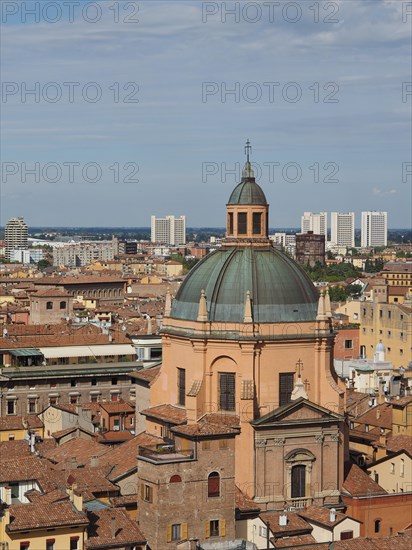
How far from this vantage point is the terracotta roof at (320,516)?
133ft

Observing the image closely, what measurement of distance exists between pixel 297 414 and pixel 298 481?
192 centimetres

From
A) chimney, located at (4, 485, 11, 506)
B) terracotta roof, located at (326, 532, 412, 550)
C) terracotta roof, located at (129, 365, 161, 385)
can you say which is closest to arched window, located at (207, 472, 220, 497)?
terracotta roof, located at (326, 532, 412, 550)

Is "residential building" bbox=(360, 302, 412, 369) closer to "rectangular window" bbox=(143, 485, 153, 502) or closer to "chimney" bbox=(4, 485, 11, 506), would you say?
"chimney" bbox=(4, 485, 11, 506)

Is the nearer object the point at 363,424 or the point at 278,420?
the point at 278,420

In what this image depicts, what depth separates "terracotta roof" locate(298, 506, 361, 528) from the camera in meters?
40.6

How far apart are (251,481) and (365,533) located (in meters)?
3.53

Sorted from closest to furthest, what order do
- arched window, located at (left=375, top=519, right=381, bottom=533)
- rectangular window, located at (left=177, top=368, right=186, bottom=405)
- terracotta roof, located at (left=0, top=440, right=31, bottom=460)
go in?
arched window, located at (left=375, top=519, right=381, bottom=533) < rectangular window, located at (left=177, top=368, right=186, bottom=405) < terracotta roof, located at (left=0, top=440, right=31, bottom=460)

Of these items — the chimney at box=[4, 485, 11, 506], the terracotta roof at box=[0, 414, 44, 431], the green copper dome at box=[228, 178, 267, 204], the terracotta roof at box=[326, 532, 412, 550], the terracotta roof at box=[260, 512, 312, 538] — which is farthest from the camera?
the terracotta roof at box=[0, 414, 44, 431]

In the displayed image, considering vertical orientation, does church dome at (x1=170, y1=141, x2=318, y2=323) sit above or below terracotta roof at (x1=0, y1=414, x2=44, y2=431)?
above

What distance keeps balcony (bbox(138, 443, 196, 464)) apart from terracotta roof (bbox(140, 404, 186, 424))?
364 cm

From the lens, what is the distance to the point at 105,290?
145 m

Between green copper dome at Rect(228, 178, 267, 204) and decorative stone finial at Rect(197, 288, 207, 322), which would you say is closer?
decorative stone finial at Rect(197, 288, 207, 322)

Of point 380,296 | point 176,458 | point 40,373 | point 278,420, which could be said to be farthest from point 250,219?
point 380,296

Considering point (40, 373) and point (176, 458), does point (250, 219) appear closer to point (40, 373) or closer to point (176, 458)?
point (176, 458)
